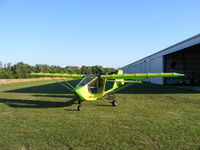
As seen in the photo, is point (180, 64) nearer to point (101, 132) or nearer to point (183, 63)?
point (183, 63)

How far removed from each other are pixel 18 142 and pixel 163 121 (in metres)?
5.28

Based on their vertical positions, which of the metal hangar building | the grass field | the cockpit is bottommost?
the grass field

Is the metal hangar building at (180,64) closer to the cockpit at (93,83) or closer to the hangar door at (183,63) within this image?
the hangar door at (183,63)

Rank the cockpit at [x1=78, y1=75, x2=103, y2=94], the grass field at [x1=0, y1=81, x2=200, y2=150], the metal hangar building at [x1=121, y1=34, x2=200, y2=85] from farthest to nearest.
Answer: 1. the metal hangar building at [x1=121, y1=34, x2=200, y2=85]
2. the cockpit at [x1=78, y1=75, x2=103, y2=94]
3. the grass field at [x1=0, y1=81, x2=200, y2=150]

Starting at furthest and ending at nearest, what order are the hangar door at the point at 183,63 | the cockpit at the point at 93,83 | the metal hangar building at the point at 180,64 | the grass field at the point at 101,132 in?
the hangar door at the point at 183,63 → the metal hangar building at the point at 180,64 → the cockpit at the point at 93,83 → the grass field at the point at 101,132

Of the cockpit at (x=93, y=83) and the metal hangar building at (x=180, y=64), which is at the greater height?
the metal hangar building at (x=180, y=64)

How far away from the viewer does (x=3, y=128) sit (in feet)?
18.5

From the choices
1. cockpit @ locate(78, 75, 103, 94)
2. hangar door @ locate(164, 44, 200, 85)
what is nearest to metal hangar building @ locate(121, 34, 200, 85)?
hangar door @ locate(164, 44, 200, 85)

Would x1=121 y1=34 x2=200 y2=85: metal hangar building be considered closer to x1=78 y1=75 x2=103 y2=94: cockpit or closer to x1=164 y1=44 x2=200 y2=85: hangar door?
x1=164 y1=44 x2=200 y2=85: hangar door

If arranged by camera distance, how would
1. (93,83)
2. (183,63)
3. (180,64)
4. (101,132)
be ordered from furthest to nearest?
(183,63), (180,64), (93,83), (101,132)

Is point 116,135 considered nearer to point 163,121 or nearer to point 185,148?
point 185,148

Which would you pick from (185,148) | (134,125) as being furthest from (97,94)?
(185,148)

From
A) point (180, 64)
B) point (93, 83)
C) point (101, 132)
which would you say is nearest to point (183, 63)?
point (180, 64)

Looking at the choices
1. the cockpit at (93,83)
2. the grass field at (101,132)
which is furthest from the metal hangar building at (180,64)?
the grass field at (101,132)
